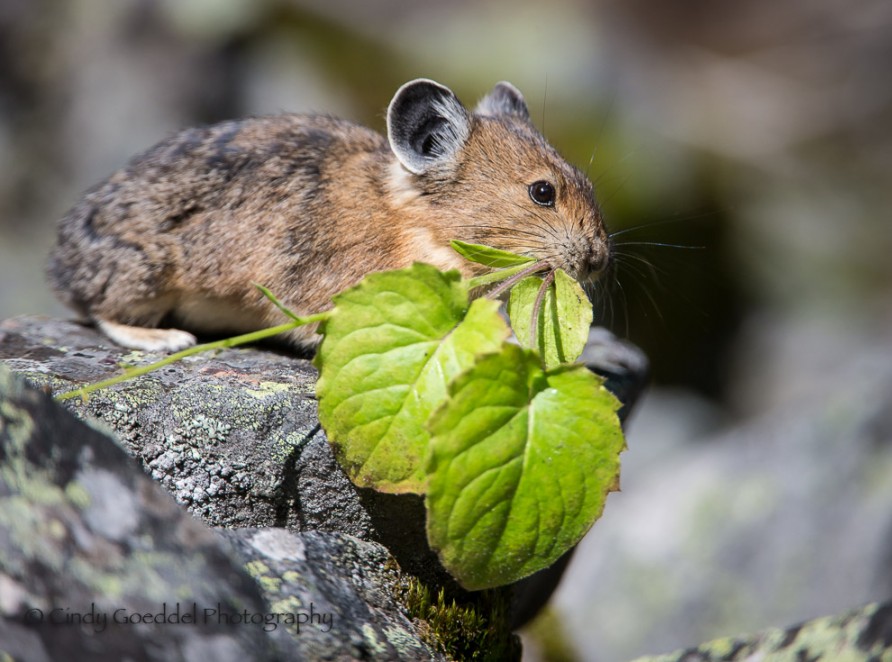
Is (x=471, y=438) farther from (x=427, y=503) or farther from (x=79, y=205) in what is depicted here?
(x=79, y=205)

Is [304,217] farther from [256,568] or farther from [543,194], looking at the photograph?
[256,568]

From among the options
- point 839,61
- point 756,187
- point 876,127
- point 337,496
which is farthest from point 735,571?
point 839,61

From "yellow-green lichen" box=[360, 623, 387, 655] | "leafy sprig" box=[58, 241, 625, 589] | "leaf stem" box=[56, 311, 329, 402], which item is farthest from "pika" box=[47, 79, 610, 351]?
"yellow-green lichen" box=[360, 623, 387, 655]

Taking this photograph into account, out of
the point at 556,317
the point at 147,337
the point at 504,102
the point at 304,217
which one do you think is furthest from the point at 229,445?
the point at 504,102

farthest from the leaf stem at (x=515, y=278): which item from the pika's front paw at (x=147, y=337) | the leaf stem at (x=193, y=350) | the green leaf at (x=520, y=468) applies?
the pika's front paw at (x=147, y=337)

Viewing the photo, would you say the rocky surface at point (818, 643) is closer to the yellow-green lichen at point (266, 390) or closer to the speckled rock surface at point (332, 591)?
the speckled rock surface at point (332, 591)

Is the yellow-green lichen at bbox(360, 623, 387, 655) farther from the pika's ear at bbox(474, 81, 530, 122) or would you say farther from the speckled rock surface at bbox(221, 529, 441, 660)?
the pika's ear at bbox(474, 81, 530, 122)
